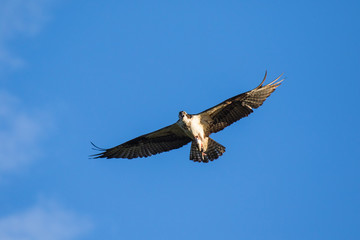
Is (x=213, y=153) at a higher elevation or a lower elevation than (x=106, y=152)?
lower

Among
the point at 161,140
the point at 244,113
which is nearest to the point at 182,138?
the point at 161,140

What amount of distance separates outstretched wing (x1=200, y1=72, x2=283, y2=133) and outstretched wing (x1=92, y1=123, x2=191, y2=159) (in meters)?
1.23

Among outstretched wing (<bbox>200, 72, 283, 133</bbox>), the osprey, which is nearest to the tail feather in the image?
the osprey

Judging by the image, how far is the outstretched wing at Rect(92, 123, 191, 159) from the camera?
58.4 feet

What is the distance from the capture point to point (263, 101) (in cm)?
1688

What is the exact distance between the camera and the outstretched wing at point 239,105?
16797 millimetres

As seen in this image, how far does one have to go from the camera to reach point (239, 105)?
1695 centimetres

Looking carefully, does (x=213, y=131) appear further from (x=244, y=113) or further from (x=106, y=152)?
(x=106, y=152)

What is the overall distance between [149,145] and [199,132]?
1755mm

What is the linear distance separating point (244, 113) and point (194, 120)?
4.49ft

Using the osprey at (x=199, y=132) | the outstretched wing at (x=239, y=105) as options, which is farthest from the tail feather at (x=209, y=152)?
the outstretched wing at (x=239, y=105)

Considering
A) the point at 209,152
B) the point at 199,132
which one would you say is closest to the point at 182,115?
the point at 199,132

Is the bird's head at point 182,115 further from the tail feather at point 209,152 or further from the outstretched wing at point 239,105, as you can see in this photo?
the tail feather at point 209,152

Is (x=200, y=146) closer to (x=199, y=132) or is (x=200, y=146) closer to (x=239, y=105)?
(x=199, y=132)
